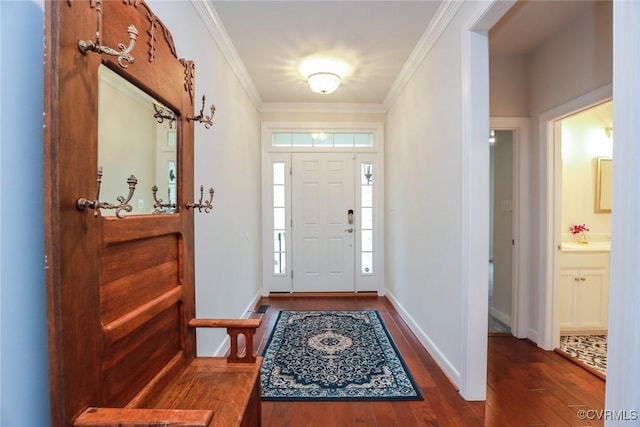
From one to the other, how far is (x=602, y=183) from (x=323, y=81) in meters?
3.00

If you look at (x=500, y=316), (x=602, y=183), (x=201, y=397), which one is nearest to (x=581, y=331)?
(x=500, y=316)

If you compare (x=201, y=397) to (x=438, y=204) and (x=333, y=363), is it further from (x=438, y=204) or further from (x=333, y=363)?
(x=438, y=204)

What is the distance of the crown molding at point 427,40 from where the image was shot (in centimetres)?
204

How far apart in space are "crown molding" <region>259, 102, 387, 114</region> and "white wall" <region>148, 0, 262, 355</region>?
555 mm

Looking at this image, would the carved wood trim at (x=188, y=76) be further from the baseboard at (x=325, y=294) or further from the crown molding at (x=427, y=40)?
the baseboard at (x=325, y=294)

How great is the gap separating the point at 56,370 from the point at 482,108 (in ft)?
7.33

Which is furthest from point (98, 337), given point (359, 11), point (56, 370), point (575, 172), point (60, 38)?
point (575, 172)

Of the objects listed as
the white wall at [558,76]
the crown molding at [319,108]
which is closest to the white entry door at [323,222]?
the crown molding at [319,108]

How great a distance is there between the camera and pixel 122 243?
0.94 m

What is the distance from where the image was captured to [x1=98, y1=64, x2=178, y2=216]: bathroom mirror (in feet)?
3.02

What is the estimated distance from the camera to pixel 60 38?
702 mm

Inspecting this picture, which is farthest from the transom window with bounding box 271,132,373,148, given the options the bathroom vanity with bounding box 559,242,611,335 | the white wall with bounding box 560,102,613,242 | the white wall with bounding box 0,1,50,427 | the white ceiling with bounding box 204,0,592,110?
the white wall with bounding box 0,1,50,427

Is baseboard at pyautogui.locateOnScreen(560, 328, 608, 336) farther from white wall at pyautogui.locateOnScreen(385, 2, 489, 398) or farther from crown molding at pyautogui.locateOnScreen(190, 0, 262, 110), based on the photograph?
crown molding at pyautogui.locateOnScreen(190, 0, 262, 110)

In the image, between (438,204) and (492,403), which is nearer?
(492,403)
